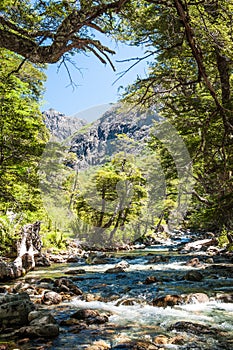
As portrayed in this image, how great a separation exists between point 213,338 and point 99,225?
23.6 metres

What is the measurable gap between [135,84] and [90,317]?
4.12 m

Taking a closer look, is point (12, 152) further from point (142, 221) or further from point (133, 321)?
point (142, 221)

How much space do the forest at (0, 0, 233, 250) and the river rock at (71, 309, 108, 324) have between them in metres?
2.72


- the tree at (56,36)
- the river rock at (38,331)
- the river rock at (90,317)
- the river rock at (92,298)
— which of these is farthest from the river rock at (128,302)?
the tree at (56,36)

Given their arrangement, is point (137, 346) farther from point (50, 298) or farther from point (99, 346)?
point (50, 298)

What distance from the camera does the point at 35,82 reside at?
10.9 m

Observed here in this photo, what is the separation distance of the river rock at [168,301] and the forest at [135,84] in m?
2.26

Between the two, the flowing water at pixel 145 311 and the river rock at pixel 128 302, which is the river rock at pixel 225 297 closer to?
the flowing water at pixel 145 311

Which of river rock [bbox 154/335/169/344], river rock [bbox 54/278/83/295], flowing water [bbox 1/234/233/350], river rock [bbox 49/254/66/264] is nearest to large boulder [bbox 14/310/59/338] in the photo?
flowing water [bbox 1/234/233/350]

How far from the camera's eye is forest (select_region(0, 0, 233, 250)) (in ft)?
9.98

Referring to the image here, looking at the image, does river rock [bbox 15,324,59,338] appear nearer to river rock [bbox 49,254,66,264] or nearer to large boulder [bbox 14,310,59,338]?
large boulder [bbox 14,310,59,338]

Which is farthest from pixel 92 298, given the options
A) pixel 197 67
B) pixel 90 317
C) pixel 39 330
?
pixel 197 67

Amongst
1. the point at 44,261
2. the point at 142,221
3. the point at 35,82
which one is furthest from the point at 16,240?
the point at 142,221

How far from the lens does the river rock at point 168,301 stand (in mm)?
6727
